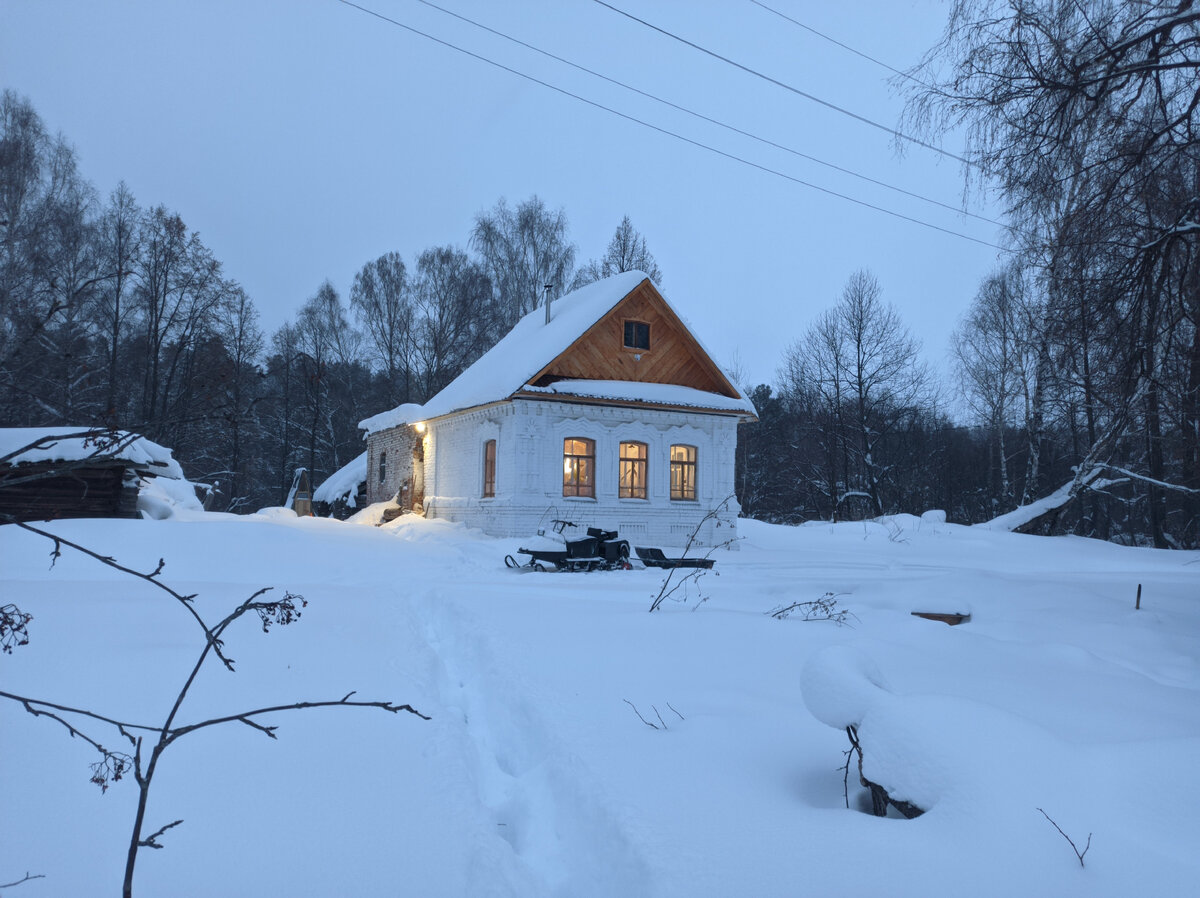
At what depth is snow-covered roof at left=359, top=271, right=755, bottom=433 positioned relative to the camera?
17531mm

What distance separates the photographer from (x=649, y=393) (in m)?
18.5

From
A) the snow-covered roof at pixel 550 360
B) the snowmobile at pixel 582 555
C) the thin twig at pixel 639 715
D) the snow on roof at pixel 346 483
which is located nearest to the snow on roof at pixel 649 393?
the snow-covered roof at pixel 550 360

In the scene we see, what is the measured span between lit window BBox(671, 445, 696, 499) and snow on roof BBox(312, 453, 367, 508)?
1505cm

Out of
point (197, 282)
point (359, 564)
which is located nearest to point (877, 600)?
point (359, 564)

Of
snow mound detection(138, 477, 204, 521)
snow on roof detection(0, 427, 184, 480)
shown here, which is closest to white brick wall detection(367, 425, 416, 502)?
snow mound detection(138, 477, 204, 521)

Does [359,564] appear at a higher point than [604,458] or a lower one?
lower

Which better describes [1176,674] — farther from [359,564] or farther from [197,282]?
[197,282]

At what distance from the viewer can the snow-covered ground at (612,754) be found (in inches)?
106

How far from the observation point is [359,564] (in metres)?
12.4

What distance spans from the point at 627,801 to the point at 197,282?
2800cm

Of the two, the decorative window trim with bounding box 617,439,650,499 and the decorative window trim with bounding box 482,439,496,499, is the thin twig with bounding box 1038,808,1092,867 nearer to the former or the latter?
the decorative window trim with bounding box 617,439,650,499

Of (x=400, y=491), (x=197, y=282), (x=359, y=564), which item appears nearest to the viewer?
(x=359, y=564)

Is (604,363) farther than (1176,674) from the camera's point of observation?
Yes

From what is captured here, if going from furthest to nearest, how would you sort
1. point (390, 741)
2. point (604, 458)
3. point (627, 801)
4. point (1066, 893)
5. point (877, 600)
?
point (604, 458) < point (877, 600) < point (390, 741) < point (627, 801) < point (1066, 893)
